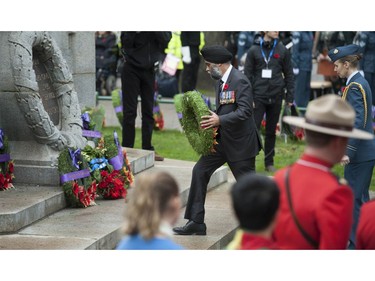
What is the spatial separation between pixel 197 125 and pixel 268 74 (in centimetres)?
378

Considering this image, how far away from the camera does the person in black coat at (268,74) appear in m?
12.3

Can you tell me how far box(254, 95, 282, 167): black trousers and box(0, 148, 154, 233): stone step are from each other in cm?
397

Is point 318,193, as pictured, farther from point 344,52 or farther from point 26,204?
point 26,204

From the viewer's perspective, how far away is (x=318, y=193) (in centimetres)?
436

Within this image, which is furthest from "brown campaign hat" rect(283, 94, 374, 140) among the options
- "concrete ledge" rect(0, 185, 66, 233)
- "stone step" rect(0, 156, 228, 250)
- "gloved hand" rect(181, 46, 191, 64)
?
"gloved hand" rect(181, 46, 191, 64)

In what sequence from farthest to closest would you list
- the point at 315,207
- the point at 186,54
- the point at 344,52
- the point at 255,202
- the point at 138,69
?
the point at 186,54, the point at 138,69, the point at 344,52, the point at 315,207, the point at 255,202

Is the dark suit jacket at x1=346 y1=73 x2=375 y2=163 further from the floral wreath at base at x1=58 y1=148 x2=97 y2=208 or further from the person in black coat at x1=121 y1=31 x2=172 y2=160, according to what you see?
the person in black coat at x1=121 y1=31 x2=172 y2=160

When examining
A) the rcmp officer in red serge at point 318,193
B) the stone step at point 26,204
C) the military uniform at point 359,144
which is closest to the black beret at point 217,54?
the military uniform at point 359,144

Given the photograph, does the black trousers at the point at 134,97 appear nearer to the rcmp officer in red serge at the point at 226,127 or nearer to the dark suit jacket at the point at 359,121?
the rcmp officer in red serge at the point at 226,127

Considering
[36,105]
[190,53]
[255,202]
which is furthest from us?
[190,53]

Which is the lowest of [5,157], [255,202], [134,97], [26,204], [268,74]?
[26,204]

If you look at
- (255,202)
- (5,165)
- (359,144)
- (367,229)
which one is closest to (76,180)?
(5,165)

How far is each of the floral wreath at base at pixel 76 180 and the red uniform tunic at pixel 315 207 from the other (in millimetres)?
4755

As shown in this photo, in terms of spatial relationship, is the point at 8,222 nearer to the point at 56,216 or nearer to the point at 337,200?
the point at 56,216
